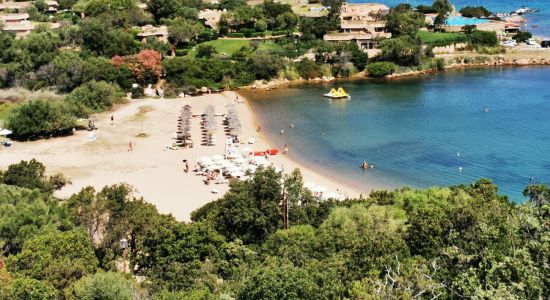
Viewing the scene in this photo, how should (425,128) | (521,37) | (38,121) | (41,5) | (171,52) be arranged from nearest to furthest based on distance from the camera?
1. (38,121)
2. (425,128)
3. (171,52)
4. (521,37)
5. (41,5)

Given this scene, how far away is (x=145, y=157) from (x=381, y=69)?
3662 cm

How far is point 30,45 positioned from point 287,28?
34340 mm

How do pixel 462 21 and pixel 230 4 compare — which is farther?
pixel 230 4

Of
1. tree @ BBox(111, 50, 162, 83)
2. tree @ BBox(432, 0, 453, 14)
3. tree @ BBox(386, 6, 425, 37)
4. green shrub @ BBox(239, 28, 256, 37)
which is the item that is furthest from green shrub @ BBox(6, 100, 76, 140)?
tree @ BBox(432, 0, 453, 14)

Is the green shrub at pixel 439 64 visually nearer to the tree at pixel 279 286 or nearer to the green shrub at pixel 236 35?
the green shrub at pixel 236 35

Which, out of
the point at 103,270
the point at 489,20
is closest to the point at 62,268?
the point at 103,270

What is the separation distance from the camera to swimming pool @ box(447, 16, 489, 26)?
93.2 m

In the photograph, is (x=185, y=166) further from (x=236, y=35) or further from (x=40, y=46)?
(x=236, y=35)

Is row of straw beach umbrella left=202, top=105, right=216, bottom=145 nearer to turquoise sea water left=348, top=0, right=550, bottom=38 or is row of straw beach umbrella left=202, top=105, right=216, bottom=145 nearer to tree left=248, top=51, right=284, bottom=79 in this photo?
tree left=248, top=51, right=284, bottom=79

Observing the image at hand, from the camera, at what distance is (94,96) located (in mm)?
58844

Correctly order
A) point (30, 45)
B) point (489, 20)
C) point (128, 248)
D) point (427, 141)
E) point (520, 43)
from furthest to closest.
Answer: point (489, 20), point (520, 43), point (30, 45), point (427, 141), point (128, 248)

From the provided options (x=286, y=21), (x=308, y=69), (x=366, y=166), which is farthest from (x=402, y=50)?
(x=366, y=166)

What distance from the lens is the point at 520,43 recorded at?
8594cm

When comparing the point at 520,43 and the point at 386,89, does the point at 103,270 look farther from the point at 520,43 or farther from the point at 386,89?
the point at 520,43
